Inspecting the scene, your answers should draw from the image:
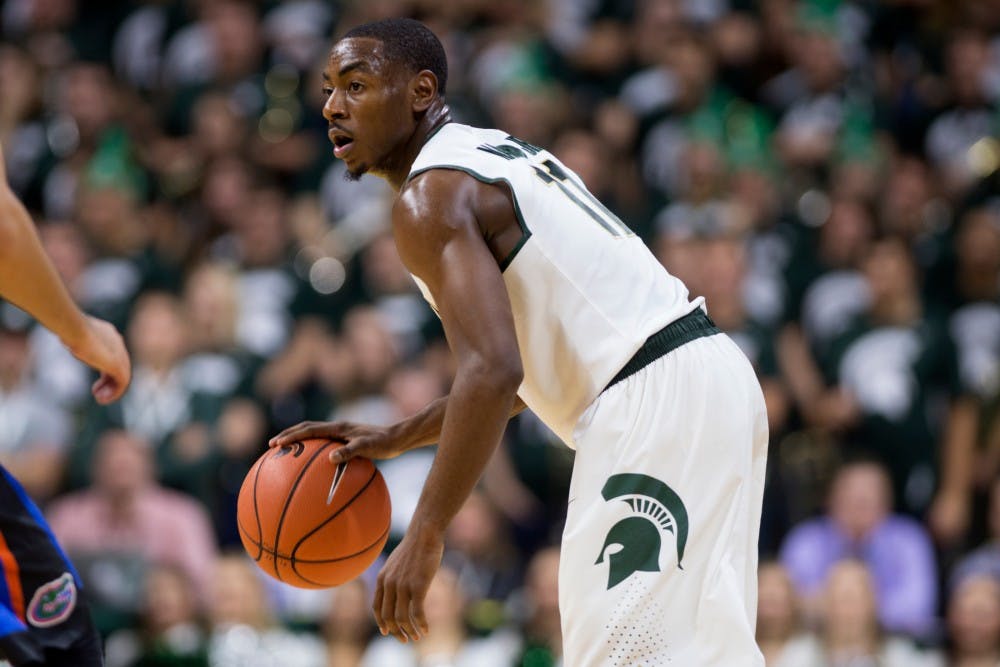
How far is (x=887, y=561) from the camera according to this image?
323 inches

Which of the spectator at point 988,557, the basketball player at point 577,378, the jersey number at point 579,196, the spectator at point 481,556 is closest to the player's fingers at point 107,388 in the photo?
the basketball player at point 577,378

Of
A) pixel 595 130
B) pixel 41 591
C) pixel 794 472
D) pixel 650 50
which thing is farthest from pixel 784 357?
pixel 41 591

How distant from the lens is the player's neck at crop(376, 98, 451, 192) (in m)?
4.18

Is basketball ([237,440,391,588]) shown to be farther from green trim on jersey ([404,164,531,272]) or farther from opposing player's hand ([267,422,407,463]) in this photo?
green trim on jersey ([404,164,531,272])

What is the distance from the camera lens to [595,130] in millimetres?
11039

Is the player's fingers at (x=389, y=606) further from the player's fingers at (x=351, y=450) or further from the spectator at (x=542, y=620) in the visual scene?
the spectator at (x=542, y=620)

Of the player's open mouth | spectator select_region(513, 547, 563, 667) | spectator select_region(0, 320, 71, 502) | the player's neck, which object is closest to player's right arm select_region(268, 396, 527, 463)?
the player's neck

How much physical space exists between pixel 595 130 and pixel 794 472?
140 inches

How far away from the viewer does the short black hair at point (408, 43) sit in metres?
4.12

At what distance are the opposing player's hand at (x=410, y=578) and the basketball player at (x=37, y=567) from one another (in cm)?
79

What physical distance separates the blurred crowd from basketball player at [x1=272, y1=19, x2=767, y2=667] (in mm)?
3867

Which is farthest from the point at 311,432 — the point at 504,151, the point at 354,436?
the point at 504,151

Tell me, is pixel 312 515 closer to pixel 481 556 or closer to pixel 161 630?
pixel 161 630

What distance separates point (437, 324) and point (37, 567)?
20.5 ft
